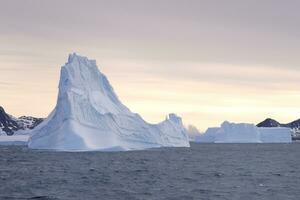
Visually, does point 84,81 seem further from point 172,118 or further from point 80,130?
point 172,118

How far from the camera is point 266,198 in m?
29.8

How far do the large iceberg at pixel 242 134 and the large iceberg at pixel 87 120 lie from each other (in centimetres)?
6784

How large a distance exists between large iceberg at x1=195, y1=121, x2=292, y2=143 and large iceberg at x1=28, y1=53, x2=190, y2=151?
223ft

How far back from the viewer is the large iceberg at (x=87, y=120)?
241ft

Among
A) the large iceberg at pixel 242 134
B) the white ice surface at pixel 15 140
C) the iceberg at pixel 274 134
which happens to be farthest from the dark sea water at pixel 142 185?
the iceberg at pixel 274 134

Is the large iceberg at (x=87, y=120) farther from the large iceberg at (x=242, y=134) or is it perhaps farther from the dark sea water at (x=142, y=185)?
the large iceberg at (x=242, y=134)

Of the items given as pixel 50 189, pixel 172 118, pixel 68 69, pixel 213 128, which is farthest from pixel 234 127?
pixel 50 189

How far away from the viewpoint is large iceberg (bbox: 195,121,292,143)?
482ft

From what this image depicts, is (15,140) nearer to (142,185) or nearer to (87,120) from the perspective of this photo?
(87,120)

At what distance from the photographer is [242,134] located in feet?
484

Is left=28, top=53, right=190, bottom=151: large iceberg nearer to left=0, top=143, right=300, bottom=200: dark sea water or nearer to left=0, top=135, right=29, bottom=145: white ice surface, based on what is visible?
left=0, top=143, right=300, bottom=200: dark sea water

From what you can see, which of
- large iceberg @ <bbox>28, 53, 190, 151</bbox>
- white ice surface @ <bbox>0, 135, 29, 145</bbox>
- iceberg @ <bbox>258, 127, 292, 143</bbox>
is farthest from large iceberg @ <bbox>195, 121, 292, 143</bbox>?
large iceberg @ <bbox>28, 53, 190, 151</bbox>

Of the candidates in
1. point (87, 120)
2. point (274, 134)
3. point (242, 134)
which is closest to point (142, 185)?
point (87, 120)

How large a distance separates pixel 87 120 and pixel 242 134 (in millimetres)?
79603
